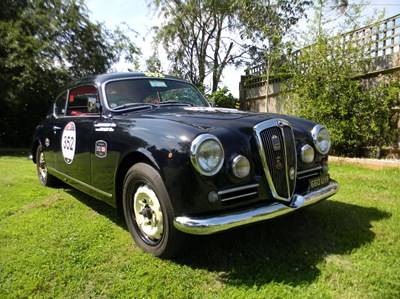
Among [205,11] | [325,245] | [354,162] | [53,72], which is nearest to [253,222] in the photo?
[325,245]

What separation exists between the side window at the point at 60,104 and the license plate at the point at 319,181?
3526mm

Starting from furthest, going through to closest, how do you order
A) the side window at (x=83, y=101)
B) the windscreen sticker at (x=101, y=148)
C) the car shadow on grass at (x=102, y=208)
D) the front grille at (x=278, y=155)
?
the side window at (x=83, y=101) → the car shadow on grass at (x=102, y=208) → the windscreen sticker at (x=101, y=148) → the front grille at (x=278, y=155)

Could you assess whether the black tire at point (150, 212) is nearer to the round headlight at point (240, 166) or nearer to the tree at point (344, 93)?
the round headlight at point (240, 166)

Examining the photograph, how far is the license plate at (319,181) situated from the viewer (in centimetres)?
317

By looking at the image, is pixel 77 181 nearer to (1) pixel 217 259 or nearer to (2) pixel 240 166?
(1) pixel 217 259

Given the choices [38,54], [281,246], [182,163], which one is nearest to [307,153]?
[281,246]

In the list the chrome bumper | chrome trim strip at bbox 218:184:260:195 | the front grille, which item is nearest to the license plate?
the front grille

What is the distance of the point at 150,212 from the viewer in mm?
2822

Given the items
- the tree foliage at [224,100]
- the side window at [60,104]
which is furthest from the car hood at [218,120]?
the tree foliage at [224,100]

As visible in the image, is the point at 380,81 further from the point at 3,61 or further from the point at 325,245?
the point at 3,61

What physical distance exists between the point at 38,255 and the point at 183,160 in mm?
1622

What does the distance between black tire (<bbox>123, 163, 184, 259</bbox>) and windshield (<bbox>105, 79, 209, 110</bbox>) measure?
1066mm

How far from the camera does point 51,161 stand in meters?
4.81

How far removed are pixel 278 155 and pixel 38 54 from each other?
11457 mm
